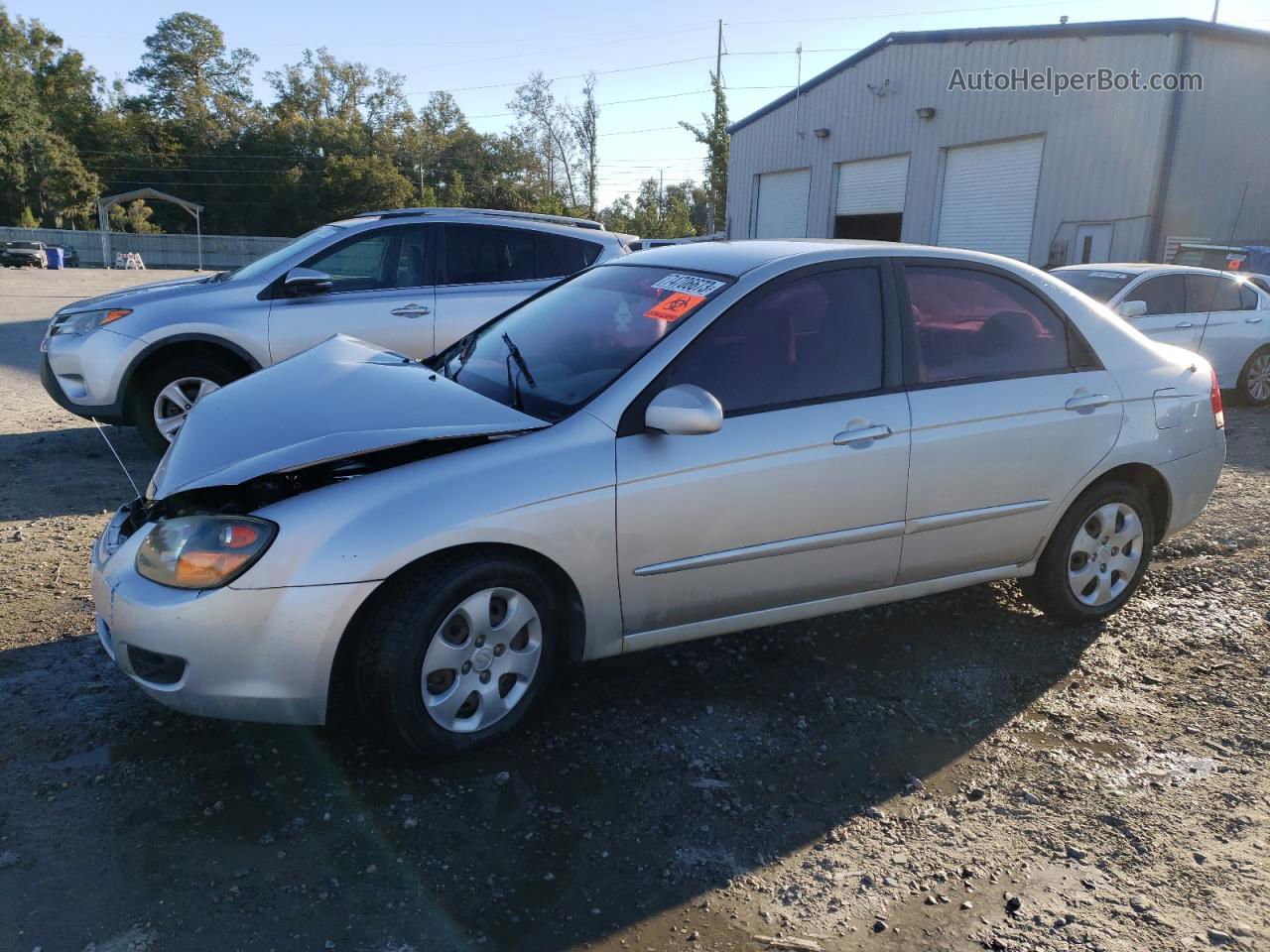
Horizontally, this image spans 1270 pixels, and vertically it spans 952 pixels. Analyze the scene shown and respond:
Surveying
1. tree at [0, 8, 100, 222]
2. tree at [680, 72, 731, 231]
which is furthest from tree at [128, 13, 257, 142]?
tree at [680, 72, 731, 231]

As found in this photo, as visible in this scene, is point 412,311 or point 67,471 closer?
point 67,471

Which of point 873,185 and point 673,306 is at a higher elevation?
point 873,185

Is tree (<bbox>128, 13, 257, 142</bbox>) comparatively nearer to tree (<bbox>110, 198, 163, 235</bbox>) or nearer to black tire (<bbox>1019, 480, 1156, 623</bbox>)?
tree (<bbox>110, 198, 163, 235</bbox>)

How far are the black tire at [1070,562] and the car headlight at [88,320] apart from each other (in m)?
5.78

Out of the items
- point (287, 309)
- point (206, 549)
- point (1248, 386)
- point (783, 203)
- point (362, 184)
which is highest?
point (362, 184)

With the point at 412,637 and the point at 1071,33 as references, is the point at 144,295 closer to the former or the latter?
the point at 412,637

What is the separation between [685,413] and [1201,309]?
9020 mm

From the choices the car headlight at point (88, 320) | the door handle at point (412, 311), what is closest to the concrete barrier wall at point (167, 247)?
the car headlight at point (88, 320)

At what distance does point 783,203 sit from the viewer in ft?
86.2

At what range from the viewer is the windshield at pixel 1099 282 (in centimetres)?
944

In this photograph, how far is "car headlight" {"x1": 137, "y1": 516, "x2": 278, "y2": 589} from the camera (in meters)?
2.69

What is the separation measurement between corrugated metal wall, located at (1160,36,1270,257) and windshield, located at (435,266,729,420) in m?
16.2

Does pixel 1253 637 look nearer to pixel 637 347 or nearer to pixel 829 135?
pixel 637 347

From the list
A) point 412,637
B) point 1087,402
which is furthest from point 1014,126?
point 412,637
